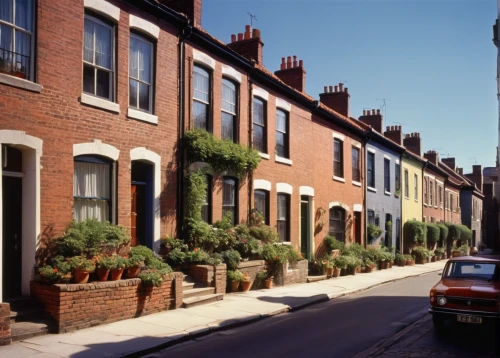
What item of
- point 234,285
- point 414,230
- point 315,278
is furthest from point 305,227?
point 414,230

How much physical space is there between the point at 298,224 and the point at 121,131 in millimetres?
9946

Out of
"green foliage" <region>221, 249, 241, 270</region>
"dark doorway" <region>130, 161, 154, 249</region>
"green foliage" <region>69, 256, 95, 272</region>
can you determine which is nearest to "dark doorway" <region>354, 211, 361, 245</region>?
"green foliage" <region>221, 249, 241, 270</region>

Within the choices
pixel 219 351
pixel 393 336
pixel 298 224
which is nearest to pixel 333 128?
pixel 298 224

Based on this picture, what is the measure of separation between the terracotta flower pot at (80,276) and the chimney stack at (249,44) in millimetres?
11085

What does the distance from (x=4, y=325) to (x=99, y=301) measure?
197cm

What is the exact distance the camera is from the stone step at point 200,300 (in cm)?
1191

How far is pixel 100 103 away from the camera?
11461mm

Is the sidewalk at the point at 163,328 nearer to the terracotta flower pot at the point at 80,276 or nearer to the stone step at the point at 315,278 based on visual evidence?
the terracotta flower pot at the point at 80,276

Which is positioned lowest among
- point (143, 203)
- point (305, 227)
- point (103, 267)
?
point (103, 267)

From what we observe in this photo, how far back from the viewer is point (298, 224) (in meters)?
20.1

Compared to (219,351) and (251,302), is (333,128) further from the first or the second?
(219,351)

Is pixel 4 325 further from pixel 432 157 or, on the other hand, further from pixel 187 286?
pixel 432 157

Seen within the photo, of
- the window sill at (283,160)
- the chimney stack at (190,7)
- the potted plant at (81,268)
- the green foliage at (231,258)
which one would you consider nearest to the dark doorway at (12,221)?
the potted plant at (81,268)

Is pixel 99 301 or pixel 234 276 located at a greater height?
pixel 99 301
